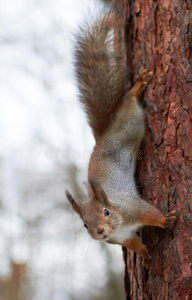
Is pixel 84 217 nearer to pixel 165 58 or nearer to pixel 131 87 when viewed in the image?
pixel 131 87

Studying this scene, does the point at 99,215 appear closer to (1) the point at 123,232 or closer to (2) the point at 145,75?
(1) the point at 123,232

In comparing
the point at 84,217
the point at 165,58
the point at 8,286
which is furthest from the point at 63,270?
the point at 165,58

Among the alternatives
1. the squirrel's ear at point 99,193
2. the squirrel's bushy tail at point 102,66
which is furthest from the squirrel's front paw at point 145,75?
the squirrel's ear at point 99,193

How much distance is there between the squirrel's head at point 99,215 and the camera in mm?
2443

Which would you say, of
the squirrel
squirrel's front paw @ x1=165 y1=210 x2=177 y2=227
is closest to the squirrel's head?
the squirrel

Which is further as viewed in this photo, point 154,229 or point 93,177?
point 93,177

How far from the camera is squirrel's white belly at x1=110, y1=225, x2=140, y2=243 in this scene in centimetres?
249

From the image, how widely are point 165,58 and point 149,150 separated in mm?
602

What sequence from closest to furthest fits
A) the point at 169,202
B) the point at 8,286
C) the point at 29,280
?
the point at 169,202, the point at 8,286, the point at 29,280

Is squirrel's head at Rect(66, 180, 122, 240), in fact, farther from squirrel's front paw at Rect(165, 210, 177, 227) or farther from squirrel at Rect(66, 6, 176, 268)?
squirrel's front paw at Rect(165, 210, 177, 227)

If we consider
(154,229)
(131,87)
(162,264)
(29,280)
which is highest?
(131,87)

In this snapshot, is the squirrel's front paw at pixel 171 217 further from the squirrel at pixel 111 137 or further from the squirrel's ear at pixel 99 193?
the squirrel's ear at pixel 99 193

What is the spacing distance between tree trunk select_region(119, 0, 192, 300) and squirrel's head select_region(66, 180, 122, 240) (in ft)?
0.73

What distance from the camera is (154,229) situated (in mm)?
2363
